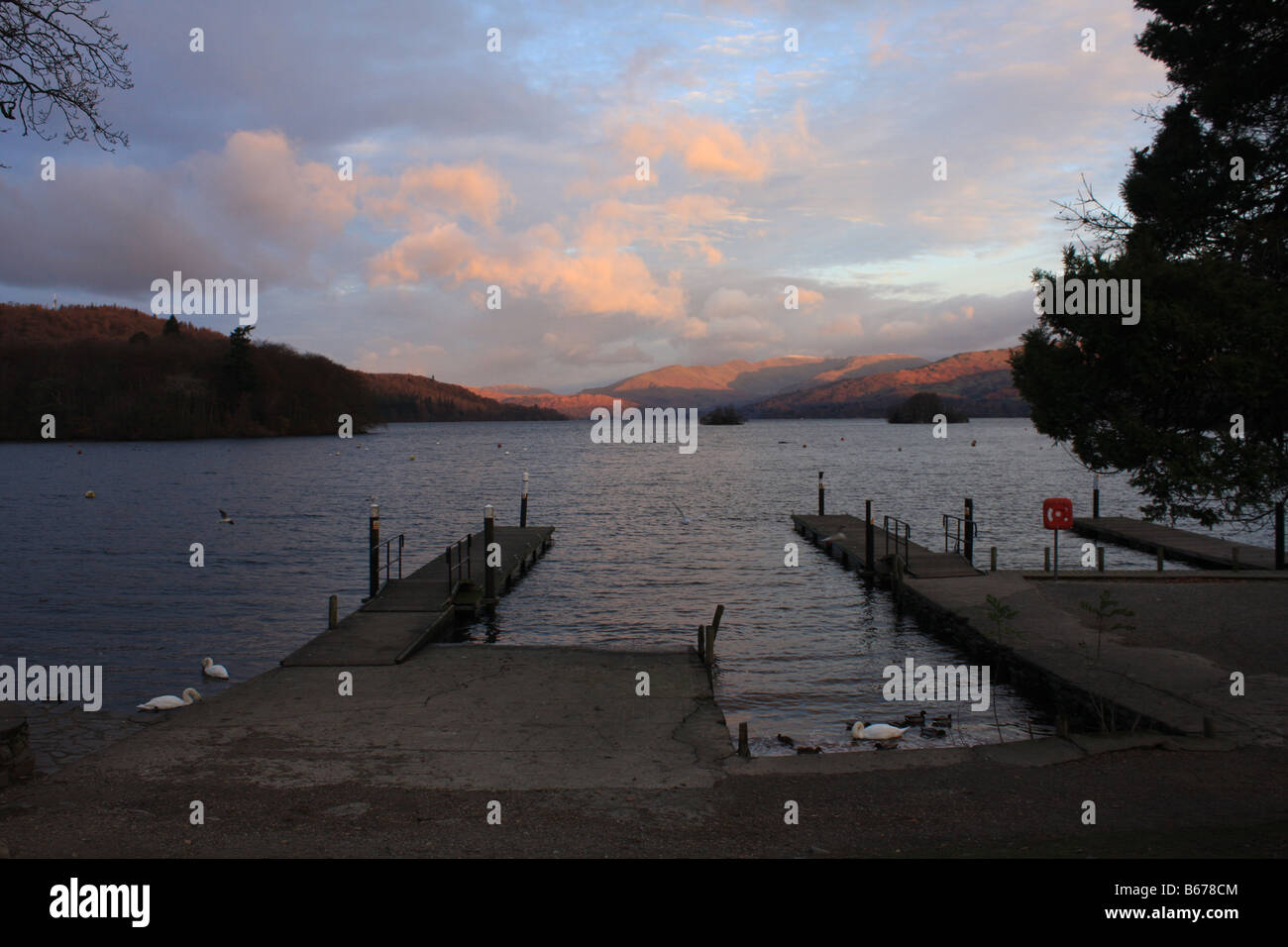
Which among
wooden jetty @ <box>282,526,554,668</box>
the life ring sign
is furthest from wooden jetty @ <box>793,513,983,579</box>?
wooden jetty @ <box>282,526,554,668</box>

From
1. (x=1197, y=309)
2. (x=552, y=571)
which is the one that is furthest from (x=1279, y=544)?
(x=552, y=571)

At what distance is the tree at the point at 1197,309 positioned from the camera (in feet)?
34.4

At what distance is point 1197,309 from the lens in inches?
417

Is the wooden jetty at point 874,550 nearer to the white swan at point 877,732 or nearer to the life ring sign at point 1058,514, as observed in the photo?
the life ring sign at point 1058,514

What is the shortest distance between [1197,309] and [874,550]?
20.2m

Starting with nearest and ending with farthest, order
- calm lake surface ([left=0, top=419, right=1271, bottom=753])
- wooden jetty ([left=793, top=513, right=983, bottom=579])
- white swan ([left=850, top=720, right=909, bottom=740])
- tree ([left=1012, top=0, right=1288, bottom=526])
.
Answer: tree ([left=1012, top=0, right=1288, bottom=526]), white swan ([left=850, top=720, right=909, bottom=740]), calm lake surface ([left=0, top=419, right=1271, bottom=753]), wooden jetty ([left=793, top=513, right=983, bottom=579])

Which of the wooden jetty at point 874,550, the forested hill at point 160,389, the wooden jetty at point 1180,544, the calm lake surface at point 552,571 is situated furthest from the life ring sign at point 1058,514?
the forested hill at point 160,389

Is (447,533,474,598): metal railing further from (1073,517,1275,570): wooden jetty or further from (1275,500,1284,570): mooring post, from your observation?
(1275,500,1284,570): mooring post

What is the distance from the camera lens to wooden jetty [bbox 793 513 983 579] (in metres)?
25.0

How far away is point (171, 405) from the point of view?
496 feet

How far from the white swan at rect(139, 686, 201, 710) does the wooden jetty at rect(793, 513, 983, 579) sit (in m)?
18.3

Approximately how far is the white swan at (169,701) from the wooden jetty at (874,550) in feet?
59.9

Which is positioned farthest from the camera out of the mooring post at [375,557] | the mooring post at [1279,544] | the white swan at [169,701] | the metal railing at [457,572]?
the mooring post at [1279,544]

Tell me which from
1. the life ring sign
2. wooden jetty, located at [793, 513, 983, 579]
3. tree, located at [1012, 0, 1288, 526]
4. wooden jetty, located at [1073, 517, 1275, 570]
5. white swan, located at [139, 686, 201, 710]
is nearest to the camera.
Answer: tree, located at [1012, 0, 1288, 526]
